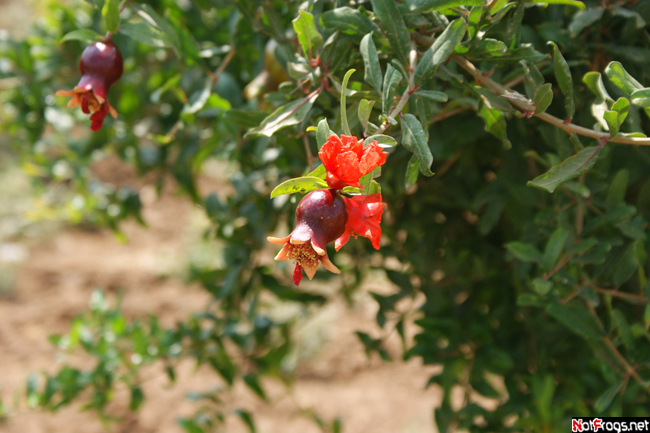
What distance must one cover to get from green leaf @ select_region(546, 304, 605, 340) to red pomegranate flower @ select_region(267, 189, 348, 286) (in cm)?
37

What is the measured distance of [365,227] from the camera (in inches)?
15.1

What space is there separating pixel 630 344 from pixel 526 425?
28 cm

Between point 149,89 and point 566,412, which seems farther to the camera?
point 149,89

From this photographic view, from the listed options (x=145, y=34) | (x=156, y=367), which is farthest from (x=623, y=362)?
(x=156, y=367)

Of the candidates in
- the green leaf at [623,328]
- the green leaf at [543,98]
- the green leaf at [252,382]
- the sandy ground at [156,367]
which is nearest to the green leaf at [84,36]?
the green leaf at [543,98]

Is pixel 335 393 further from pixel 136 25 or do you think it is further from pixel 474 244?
pixel 136 25

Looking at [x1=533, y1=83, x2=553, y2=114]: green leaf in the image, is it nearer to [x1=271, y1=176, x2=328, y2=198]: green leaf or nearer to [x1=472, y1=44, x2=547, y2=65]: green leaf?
[x1=472, y1=44, x2=547, y2=65]: green leaf

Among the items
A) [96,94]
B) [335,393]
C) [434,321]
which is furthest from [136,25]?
[335,393]

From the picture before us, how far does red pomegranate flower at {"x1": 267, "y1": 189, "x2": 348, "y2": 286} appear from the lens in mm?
369

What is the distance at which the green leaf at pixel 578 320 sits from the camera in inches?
24.7

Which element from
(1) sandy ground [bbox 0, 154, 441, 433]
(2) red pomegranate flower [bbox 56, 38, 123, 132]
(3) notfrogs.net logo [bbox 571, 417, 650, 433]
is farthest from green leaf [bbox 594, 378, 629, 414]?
(1) sandy ground [bbox 0, 154, 441, 433]

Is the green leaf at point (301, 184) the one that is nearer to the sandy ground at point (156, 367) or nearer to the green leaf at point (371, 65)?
the green leaf at point (371, 65)

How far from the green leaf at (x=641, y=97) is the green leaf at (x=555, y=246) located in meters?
0.21

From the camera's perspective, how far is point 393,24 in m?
0.45
